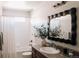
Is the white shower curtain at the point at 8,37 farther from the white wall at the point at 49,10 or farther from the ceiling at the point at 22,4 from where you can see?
the white wall at the point at 49,10

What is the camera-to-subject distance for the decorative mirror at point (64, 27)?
1.82m

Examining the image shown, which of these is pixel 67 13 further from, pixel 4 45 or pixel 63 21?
pixel 4 45

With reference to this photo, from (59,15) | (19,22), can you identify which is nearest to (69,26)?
(59,15)

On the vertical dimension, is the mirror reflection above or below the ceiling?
below

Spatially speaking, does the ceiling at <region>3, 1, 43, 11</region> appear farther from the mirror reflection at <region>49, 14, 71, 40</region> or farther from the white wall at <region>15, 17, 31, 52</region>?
the mirror reflection at <region>49, 14, 71, 40</region>

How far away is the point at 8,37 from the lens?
3428 mm

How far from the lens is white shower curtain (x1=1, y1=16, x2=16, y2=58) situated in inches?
135

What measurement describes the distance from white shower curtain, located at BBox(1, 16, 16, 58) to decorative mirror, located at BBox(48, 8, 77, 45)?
151 cm

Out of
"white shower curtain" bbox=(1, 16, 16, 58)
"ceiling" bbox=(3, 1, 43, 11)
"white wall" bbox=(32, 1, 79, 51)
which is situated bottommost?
"white shower curtain" bbox=(1, 16, 16, 58)

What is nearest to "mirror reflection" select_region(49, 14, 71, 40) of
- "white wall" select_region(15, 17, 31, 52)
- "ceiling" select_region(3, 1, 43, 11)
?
"ceiling" select_region(3, 1, 43, 11)

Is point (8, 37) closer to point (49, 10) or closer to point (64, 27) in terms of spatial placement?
point (49, 10)

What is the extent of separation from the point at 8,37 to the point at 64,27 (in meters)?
2.13

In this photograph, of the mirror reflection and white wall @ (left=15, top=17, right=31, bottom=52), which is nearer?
the mirror reflection

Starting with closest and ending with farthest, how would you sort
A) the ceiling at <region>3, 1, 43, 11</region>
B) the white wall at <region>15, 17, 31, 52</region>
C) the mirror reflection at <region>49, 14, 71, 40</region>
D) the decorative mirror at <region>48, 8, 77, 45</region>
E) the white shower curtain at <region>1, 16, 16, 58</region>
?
the decorative mirror at <region>48, 8, 77, 45</region> < the mirror reflection at <region>49, 14, 71, 40</region> < the ceiling at <region>3, 1, 43, 11</region> < the white shower curtain at <region>1, 16, 16, 58</region> < the white wall at <region>15, 17, 31, 52</region>
